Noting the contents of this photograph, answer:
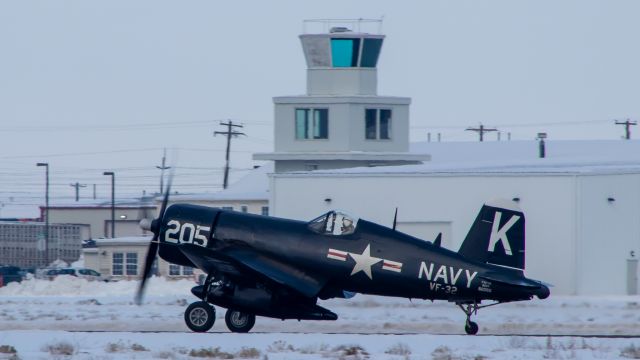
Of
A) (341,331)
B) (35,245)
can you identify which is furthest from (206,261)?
(35,245)

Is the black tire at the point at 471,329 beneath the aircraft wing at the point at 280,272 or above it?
beneath

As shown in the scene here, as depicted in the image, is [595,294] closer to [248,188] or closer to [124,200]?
[248,188]

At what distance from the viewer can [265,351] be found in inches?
738

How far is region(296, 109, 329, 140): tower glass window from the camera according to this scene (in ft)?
180

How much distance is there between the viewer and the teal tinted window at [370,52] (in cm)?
5481

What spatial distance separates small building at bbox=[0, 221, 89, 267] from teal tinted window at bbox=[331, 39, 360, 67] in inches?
1121

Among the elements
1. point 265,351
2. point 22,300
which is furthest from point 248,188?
point 265,351

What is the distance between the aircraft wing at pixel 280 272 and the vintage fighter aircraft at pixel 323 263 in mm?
17

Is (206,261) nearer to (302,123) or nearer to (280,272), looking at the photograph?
(280,272)

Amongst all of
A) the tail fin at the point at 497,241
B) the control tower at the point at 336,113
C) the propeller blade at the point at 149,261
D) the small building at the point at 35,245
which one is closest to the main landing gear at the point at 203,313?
the propeller blade at the point at 149,261

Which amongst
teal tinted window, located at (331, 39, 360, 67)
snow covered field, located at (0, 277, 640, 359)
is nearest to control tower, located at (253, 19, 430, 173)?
teal tinted window, located at (331, 39, 360, 67)

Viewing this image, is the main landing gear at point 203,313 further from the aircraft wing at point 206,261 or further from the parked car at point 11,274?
the parked car at point 11,274

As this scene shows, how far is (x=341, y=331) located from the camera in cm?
2294

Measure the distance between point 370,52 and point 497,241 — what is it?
3380cm
